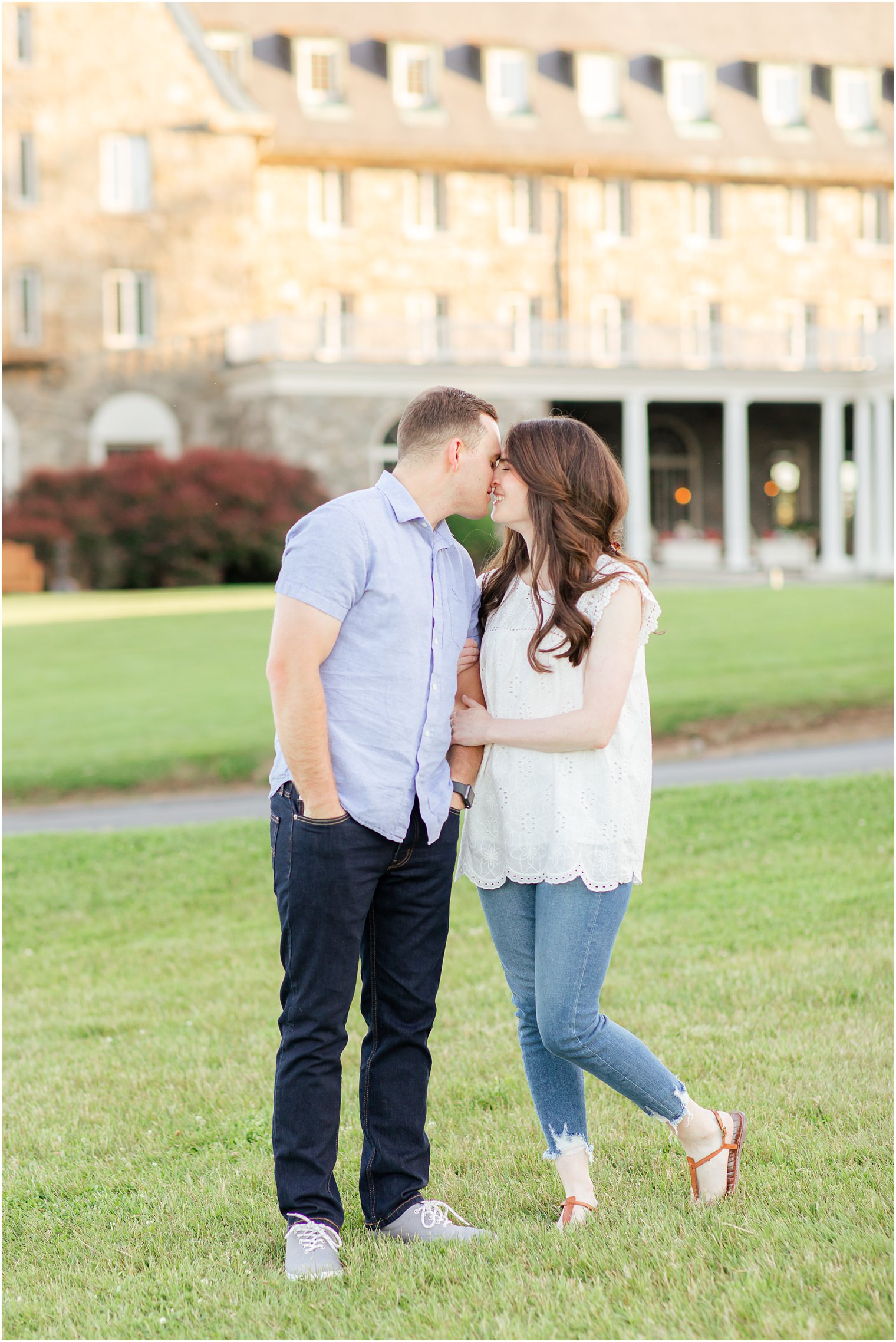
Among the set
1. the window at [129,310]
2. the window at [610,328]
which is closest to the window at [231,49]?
the window at [129,310]

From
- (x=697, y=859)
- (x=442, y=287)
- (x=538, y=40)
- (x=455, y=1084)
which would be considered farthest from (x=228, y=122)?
(x=455, y=1084)

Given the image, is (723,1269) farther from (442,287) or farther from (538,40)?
(538,40)

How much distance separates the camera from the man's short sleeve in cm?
320

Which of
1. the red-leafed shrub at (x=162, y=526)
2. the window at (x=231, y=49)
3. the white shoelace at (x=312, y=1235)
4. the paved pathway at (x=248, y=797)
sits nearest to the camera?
the white shoelace at (x=312, y=1235)

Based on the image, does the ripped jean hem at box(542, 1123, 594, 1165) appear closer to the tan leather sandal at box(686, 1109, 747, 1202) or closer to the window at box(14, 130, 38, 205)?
the tan leather sandal at box(686, 1109, 747, 1202)

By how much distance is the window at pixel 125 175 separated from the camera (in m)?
31.5

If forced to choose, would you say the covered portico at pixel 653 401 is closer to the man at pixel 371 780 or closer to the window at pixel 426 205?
the window at pixel 426 205

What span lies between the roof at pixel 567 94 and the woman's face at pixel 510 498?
104 ft

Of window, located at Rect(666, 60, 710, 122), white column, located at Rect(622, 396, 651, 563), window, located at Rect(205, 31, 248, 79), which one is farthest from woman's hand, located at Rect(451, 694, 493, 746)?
window, located at Rect(666, 60, 710, 122)

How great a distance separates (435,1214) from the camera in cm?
352

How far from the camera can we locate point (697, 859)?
8.14 meters

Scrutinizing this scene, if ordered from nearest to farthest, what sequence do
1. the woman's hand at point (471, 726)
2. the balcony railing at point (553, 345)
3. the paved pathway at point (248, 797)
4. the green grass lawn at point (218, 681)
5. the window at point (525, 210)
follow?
the woman's hand at point (471, 726) → the paved pathway at point (248, 797) → the green grass lawn at point (218, 681) → the balcony railing at point (553, 345) → the window at point (525, 210)

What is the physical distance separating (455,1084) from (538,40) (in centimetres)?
3527

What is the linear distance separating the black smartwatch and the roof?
1249 inches
